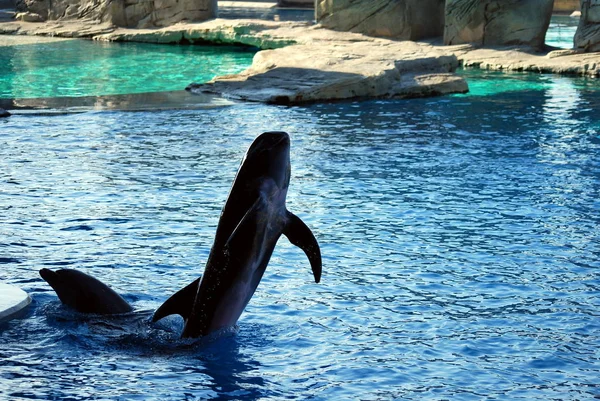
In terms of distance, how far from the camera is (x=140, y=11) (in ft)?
63.6

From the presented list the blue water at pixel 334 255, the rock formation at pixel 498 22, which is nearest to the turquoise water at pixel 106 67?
the blue water at pixel 334 255

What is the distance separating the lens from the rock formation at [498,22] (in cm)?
1555

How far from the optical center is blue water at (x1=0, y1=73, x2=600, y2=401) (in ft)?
13.0

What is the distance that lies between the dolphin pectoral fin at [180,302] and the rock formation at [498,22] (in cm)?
1279

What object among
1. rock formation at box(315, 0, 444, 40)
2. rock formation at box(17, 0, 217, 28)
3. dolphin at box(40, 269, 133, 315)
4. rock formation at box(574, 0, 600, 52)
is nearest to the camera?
dolphin at box(40, 269, 133, 315)

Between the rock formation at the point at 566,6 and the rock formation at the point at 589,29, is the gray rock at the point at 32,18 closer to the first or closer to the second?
the rock formation at the point at 589,29

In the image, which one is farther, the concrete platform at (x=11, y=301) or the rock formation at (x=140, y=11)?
the rock formation at (x=140, y=11)

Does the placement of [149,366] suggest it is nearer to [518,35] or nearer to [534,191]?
[534,191]

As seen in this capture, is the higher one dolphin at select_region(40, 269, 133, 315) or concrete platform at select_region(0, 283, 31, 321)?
dolphin at select_region(40, 269, 133, 315)

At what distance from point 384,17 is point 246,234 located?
1383 cm

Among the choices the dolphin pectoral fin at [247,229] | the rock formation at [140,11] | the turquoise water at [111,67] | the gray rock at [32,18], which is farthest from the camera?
the gray rock at [32,18]

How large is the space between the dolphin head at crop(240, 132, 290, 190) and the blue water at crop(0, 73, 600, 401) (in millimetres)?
818

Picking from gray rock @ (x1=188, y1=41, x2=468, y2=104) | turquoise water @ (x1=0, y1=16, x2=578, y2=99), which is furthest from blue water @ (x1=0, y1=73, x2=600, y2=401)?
turquoise water @ (x1=0, y1=16, x2=578, y2=99)

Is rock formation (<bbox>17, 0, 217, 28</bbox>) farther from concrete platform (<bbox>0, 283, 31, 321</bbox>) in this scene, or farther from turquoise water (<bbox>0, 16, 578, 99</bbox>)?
concrete platform (<bbox>0, 283, 31, 321</bbox>)
